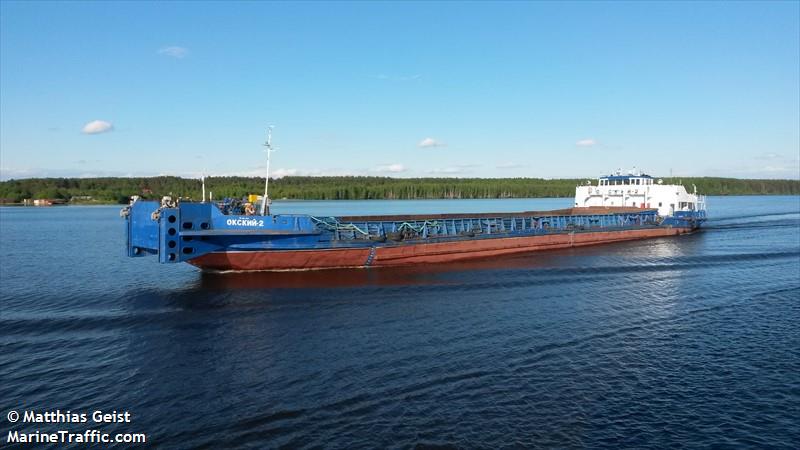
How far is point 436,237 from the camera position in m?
28.6

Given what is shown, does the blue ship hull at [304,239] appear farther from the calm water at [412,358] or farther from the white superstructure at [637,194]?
the white superstructure at [637,194]

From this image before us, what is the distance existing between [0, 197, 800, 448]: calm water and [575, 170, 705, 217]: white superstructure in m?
22.3

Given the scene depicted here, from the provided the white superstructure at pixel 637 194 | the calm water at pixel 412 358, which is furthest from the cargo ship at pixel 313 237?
the white superstructure at pixel 637 194

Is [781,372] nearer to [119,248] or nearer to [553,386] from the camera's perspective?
[553,386]

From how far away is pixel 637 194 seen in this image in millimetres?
46000

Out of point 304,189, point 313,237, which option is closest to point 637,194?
point 313,237

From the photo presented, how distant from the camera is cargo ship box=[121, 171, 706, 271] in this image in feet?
71.4

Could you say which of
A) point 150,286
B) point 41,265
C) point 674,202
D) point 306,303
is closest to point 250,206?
point 150,286

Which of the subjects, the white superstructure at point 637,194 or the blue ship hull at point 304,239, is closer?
the blue ship hull at point 304,239

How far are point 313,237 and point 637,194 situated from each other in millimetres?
32959

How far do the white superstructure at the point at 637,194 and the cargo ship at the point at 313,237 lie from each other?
392 inches

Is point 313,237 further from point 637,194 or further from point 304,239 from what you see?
point 637,194

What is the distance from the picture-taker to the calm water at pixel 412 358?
9.36 m

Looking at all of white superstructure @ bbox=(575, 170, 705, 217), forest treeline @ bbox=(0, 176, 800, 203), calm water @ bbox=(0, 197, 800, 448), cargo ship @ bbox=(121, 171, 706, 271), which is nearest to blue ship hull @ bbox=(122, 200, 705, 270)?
cargo ship @ bbox=(121, 171, 706, 271)
